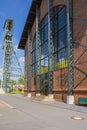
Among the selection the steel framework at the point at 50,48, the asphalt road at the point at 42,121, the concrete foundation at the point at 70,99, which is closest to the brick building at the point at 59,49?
the steel framework at the point at 50,48

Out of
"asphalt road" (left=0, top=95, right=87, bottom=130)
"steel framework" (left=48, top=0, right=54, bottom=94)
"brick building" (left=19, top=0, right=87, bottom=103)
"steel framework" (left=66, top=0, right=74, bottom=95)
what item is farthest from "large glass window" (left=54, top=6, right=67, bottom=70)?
"asphalt road" (left=0, top=95, right=87, bottom=130)

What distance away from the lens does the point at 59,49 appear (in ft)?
95.1

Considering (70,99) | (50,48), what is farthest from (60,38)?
(70,99)

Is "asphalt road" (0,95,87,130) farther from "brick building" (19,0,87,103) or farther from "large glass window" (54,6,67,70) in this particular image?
"large glass window" (54,6,67,70)

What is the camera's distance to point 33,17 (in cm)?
4016

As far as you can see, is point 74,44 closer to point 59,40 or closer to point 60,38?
point 60,38

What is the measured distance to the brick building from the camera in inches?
939

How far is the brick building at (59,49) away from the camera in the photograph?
939 inches

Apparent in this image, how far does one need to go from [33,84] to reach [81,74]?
16.6 metres

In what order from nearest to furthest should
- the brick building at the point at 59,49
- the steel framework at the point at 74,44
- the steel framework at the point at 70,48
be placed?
1. the steel framework at the point at 74,44
2. the brick building at the point at 59,49
3. the steel framework at the point at 70,48

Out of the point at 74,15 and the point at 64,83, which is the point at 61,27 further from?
the point at 64,83

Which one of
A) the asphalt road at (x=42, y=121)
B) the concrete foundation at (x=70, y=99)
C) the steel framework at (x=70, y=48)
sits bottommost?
the asphalt road at (x=42, y=121)

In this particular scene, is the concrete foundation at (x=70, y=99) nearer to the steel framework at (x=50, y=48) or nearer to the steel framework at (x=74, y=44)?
the steel framework at (x=74, y=44)

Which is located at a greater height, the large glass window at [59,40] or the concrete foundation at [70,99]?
the large glass window at [59,40]
